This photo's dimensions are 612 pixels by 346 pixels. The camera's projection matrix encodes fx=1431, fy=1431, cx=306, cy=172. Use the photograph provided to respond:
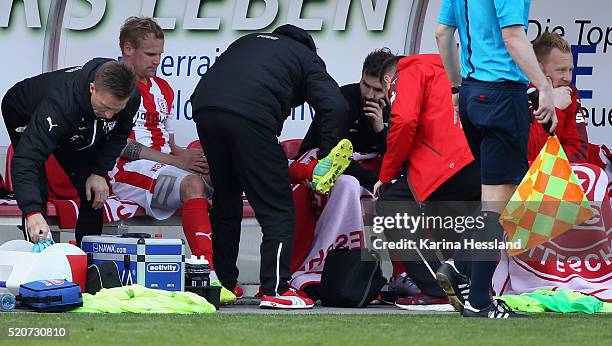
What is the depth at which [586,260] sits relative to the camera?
24.1 feet

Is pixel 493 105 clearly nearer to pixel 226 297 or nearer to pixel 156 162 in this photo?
pixel 226 297

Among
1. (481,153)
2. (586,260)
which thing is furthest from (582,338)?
(586,260)

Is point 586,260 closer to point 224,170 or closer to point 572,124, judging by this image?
point 572,124

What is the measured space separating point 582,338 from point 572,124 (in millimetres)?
2534

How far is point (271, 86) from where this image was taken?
275 inches

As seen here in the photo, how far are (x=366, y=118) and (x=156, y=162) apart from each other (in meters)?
1.21

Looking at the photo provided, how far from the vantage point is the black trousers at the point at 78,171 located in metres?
7.34

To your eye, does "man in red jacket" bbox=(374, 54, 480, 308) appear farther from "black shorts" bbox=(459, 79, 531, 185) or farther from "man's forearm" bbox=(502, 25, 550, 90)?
"man's forearm" bbox=(502, 25, 550, 90)

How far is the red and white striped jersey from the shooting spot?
828cm

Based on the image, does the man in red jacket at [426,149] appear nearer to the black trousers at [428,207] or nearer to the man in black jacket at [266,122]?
the black trousers at [428,207]

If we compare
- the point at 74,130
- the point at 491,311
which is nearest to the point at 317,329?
the point at 491,311

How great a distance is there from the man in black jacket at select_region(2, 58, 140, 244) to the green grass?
85cm

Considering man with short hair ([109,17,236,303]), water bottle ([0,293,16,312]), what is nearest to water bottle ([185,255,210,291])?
man with short hair ([109,17,236,303])

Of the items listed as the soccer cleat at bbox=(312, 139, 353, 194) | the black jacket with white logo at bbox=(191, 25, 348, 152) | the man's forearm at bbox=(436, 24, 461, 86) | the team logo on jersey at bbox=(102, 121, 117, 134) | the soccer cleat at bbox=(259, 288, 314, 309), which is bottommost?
the soccer cleat at bbox=(259, 288, 314, 309)
